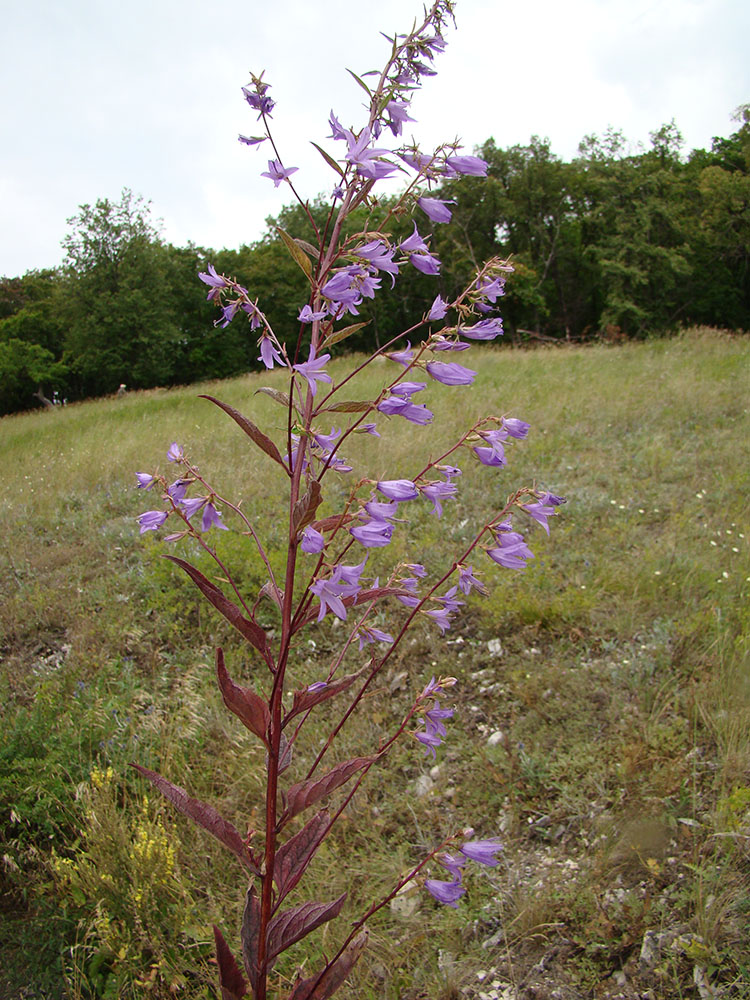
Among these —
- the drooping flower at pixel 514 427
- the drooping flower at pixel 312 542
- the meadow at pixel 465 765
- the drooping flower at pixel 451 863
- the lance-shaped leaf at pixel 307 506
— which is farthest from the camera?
the meadow at pixel 465 765

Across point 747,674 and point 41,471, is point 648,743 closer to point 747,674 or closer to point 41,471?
point 747,674

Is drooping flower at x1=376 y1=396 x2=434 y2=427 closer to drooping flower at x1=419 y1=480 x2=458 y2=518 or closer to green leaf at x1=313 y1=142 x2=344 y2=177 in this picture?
drooping flower at x1=419 y1=480 x2=458 y2=518

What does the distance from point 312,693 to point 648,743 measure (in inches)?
76.7

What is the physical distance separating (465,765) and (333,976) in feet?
5.17

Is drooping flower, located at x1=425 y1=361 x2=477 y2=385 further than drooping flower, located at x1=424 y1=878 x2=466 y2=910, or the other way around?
drooping flower, located at x1=424 y1=878 x2=466 y2=910

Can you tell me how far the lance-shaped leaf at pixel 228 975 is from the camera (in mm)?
1186

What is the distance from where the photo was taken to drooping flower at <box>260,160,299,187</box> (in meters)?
1.19

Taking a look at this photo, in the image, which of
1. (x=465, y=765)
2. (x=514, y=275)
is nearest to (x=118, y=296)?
(x=514, y=275)

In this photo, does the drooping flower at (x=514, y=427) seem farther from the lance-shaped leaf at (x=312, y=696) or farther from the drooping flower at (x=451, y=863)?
the drooping flower at (x=451, y=863)

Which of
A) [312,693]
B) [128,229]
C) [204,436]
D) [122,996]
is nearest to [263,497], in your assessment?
[204,436]

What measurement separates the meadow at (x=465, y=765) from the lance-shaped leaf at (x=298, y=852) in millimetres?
910

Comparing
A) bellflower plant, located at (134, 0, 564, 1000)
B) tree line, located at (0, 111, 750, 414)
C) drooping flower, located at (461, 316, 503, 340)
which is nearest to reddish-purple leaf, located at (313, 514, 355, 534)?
bellflower plant, located at (134, 0, 564, 1000)

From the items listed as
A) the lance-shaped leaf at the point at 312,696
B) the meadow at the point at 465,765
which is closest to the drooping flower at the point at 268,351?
the meadow at the point at 465,765

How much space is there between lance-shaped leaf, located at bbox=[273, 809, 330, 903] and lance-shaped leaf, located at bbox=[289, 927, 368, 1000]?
0.59 feet
